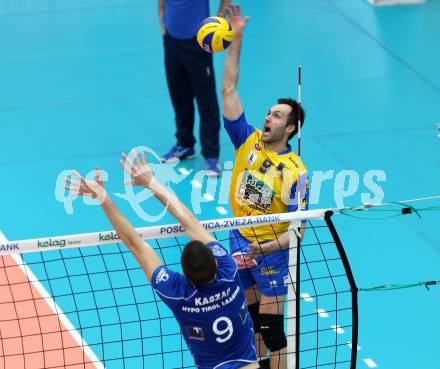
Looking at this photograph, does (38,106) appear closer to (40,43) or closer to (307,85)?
(40,43)

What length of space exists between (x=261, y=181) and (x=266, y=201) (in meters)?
0.17

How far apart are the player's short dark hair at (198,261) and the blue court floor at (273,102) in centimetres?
298

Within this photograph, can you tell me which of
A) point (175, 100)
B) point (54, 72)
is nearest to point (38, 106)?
point (54, 72)

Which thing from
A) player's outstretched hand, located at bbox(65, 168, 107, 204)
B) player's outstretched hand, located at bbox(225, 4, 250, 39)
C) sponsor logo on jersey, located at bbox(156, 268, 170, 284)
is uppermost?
player's outstretched hand, located at bbox(225, 4, 250, 39)

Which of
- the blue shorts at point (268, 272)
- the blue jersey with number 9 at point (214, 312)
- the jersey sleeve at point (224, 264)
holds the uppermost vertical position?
the jersey sleeve at point (224, 264)

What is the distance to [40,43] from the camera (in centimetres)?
1516

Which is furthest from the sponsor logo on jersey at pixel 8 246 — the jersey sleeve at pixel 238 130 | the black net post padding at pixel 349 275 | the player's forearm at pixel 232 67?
the player's forearm at pixel 232 67

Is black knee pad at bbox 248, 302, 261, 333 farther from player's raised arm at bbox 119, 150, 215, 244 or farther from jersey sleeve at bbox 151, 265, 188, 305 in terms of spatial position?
jersey sleeve at bbox 151, 265, 188, 305

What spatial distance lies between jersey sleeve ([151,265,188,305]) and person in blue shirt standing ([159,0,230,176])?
530 cm

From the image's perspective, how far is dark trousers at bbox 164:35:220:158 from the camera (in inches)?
442

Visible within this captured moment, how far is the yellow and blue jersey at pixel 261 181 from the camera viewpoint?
7473 millimetres

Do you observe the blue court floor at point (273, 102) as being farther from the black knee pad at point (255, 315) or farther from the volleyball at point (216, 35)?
the volleyball at point (216, 35)

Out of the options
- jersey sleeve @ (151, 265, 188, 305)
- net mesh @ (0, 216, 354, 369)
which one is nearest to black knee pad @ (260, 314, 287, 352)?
net mesh @ (0, 216, 354, 369)

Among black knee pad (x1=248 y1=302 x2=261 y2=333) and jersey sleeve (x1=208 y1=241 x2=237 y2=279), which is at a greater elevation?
jersey sleeve (x1=208 y1=241 x2=237 y2=279)
